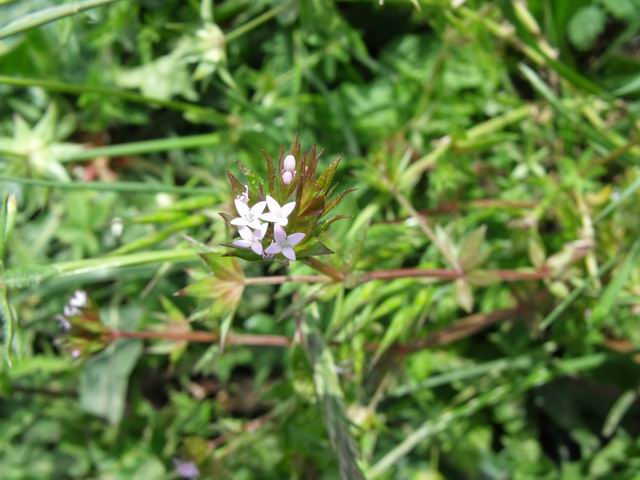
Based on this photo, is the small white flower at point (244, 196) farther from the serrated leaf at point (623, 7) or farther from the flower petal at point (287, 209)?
the serrated leaf at point (623, 7)

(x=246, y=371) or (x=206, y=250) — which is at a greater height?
(x=206, y=250)

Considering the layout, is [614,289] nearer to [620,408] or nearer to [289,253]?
[620,408]

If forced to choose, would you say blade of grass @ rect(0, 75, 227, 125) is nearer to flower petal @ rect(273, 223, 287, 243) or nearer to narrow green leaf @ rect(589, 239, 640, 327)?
flower petal @ rect(273, 223, 287, 243)

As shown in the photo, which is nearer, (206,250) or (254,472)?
(206,250)

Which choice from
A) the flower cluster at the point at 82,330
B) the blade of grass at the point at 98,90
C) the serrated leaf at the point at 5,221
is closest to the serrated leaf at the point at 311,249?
the serrated leaf at the point at 5,221

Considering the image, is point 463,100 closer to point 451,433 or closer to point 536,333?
point 536,333

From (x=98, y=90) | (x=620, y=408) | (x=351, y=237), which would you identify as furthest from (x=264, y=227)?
(x=620, y=408)

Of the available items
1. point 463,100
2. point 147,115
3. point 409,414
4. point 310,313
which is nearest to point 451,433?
point 409,414
